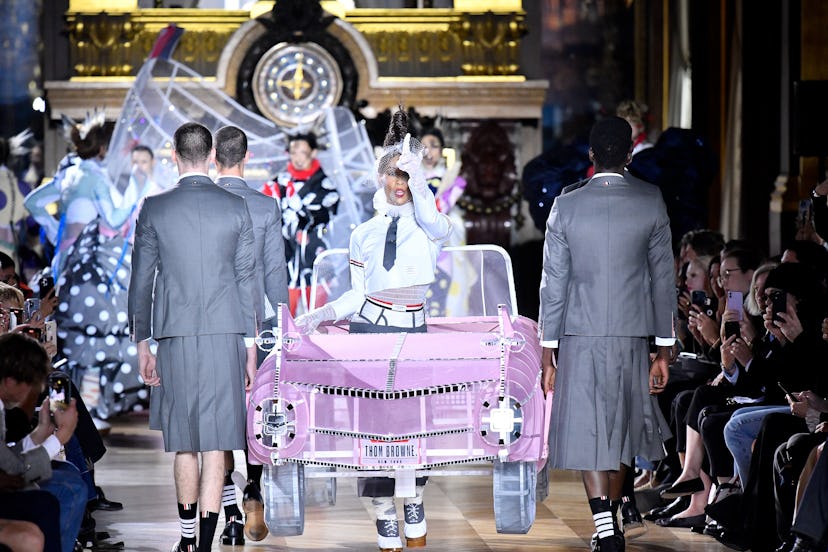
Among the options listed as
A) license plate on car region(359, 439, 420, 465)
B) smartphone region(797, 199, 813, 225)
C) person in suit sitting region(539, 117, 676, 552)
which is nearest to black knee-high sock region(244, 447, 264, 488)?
license plate on car region(359, 439, 420, 465)

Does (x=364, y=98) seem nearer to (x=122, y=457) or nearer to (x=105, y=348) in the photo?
(x=105, y=348)

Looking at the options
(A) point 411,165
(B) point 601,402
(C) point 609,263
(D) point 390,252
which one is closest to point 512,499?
(B) point 601,402

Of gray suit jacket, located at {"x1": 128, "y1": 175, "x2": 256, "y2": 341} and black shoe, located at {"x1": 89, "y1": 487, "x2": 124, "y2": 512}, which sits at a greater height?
gray suit jacket, located at {"x1": 128, "y1": 175, "x2": 256, "y2": 341}

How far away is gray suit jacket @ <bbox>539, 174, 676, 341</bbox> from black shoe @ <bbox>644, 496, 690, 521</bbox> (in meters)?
1.50

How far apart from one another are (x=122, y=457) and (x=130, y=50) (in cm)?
562

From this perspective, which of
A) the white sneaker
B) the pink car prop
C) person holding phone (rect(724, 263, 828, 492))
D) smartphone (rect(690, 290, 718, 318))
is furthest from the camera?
smartphone (rect(690, 290, 718, 318))

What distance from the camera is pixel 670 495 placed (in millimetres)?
7418

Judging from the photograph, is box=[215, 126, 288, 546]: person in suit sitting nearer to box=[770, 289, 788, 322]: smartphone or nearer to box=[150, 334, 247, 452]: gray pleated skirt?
box=[150, 334, 247, 452]: gray pleated skirt

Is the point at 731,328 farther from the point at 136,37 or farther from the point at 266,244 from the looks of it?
the point at 136,37

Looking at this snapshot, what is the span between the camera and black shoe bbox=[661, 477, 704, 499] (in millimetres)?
7125

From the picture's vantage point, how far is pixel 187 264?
5.78m

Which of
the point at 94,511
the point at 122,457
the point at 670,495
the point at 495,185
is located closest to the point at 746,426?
the point at 670,495

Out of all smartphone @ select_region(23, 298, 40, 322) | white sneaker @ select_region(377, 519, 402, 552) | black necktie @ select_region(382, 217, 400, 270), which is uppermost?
black necktie @ select_region(382, 217, 400, 270)

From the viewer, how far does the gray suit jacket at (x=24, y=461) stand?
484cm
